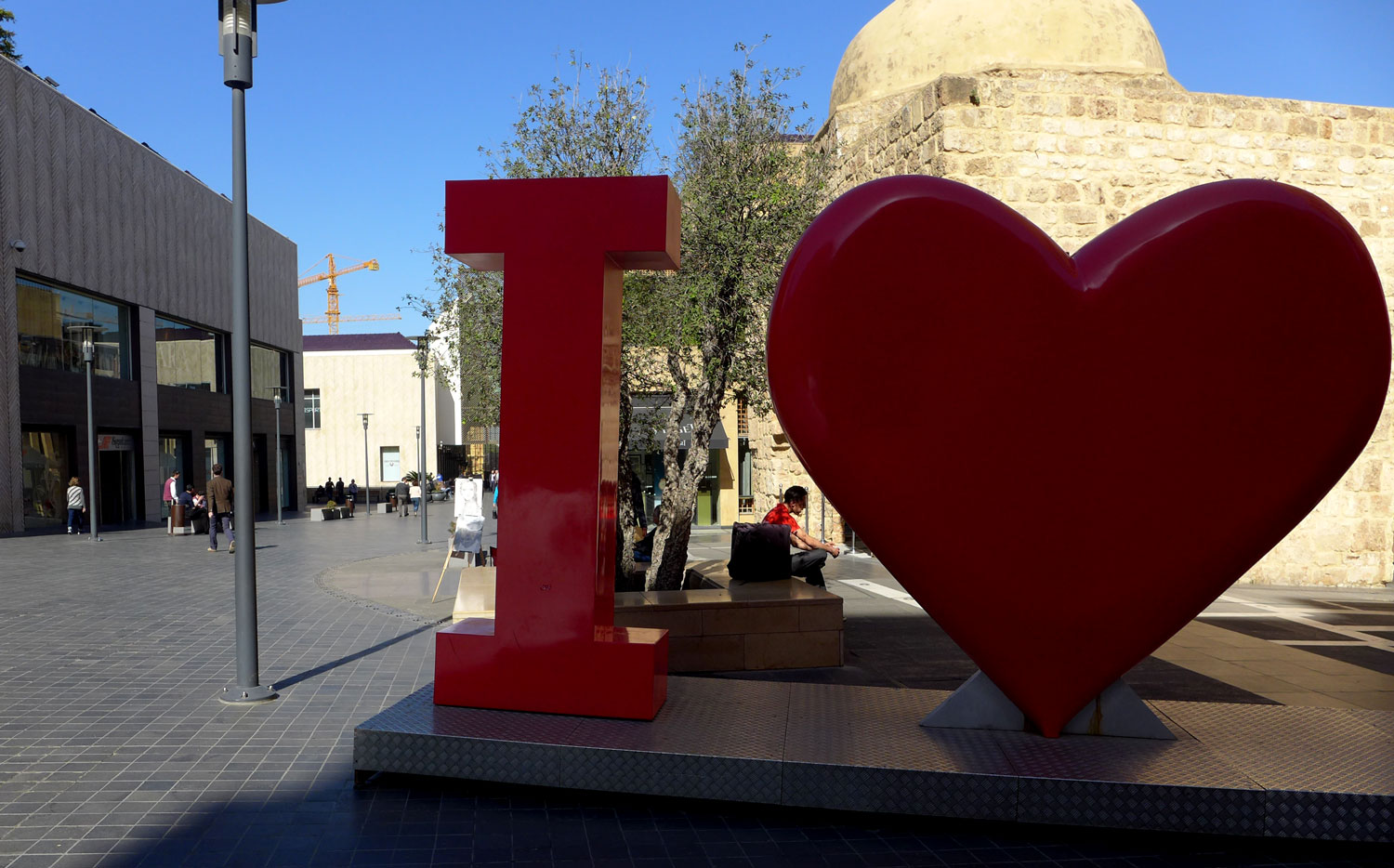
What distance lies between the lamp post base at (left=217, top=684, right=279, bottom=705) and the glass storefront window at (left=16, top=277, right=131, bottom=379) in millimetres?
21882

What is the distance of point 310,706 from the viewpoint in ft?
22.0

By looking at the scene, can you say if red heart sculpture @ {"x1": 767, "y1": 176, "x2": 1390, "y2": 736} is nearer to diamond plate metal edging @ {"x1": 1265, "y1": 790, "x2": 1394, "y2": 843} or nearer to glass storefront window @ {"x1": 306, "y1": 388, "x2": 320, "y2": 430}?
diamond plate metal edging @ {"x1": 1265, "y1": 790, "x2": 1394, "y2": 843}

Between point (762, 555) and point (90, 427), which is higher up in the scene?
point (90, 427)

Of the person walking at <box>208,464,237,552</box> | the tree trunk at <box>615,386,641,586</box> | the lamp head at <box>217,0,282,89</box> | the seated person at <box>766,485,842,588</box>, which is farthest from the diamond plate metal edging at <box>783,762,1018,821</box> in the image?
the person walking at <box>208,464,237,552</box>

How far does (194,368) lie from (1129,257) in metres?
34.9

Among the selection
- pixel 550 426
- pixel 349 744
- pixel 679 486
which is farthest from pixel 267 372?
pixel 550 426

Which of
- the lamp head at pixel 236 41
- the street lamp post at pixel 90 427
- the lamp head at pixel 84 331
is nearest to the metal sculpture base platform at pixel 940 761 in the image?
the lamp head at pixel 236 41

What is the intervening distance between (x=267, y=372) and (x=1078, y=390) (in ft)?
133

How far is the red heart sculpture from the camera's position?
4.32m

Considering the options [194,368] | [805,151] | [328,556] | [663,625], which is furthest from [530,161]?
[194,368]

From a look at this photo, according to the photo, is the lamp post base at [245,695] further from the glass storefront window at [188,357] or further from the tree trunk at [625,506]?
the glass storefront window at [188,357]

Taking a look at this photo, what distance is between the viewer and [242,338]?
6781mm

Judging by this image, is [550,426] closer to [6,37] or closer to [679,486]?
[679,486]

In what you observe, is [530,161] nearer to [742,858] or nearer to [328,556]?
[742,858]
